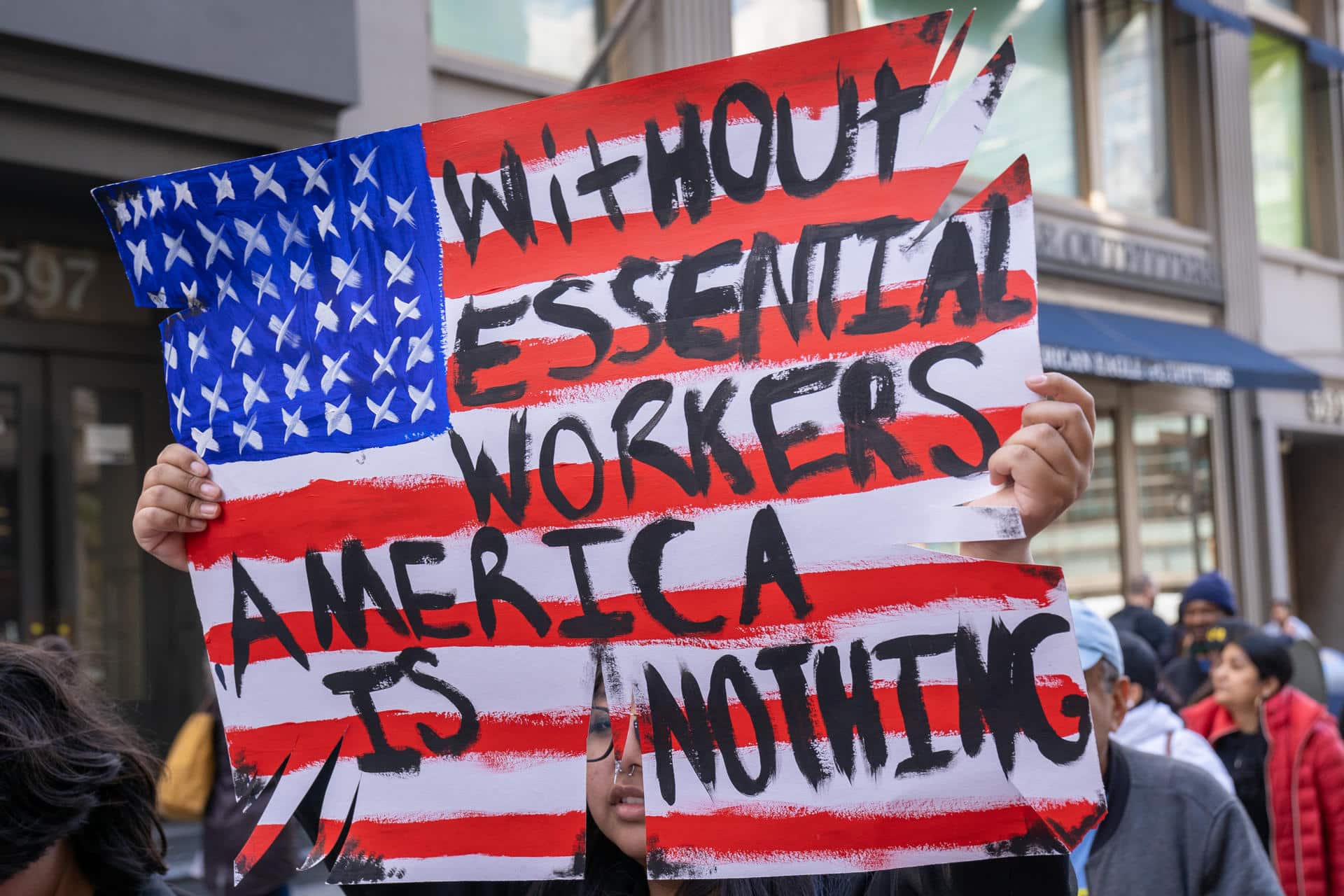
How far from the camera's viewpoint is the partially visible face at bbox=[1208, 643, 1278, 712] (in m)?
4.70

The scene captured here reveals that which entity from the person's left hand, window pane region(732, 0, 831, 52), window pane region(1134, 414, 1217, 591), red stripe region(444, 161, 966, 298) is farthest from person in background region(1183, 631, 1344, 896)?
window pane region(1134, 414, 1217, 591)

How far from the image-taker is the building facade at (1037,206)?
6051mm

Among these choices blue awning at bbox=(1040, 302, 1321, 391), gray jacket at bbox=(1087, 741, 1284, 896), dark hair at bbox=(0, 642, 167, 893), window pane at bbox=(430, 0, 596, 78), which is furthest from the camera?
blue awning at bbox=(1040, 302, 1321, 391)

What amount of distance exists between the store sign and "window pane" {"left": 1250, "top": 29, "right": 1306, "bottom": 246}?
95.7 inches

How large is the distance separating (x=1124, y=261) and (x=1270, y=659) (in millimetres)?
8952

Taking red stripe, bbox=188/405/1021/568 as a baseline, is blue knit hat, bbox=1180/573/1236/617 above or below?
below

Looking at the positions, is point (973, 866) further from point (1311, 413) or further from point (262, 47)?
point (1311, 413)

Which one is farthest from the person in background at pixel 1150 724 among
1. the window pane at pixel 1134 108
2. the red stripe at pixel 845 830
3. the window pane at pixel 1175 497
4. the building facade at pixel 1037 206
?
the window pane at pixel 1134 108

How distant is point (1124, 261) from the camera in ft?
42.5

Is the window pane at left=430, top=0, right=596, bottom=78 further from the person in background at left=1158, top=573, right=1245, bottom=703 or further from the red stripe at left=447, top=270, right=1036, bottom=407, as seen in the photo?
the red stripe at left=447, top=270, right=1036, bottom=407

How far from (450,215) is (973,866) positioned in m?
1.11

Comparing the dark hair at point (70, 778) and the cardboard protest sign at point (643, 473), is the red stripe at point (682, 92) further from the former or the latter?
the dark hair at point (70, 778)

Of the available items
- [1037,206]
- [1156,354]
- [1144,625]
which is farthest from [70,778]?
[1156,354]

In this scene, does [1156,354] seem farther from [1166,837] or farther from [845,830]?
[845,830]
